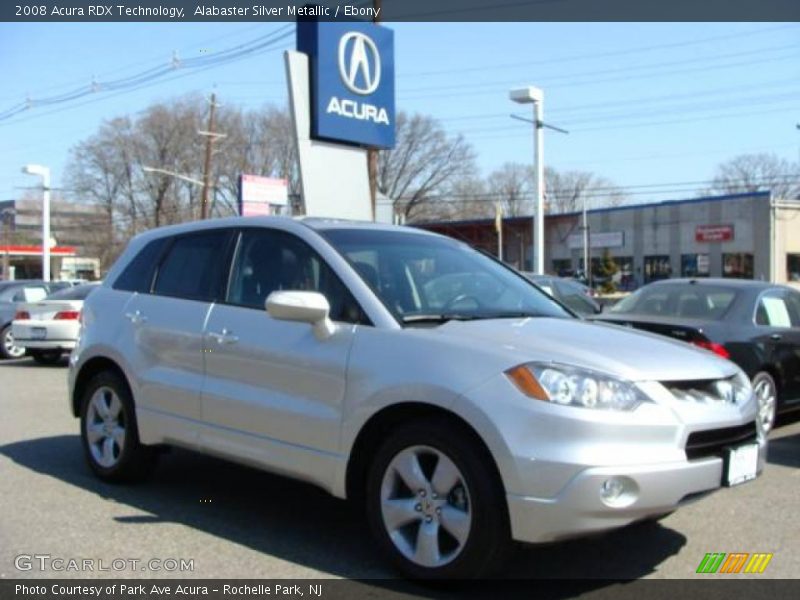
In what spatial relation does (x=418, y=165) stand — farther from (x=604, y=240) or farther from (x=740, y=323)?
(x=740, y=323)

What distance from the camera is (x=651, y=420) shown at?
3684 millimetres

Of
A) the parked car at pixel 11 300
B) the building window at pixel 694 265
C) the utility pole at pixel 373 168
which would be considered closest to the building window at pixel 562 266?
the building window at pixel 694 265

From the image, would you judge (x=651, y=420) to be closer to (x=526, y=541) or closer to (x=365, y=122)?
(x=526, y=541)

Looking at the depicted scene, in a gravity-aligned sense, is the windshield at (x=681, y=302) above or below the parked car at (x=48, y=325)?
above

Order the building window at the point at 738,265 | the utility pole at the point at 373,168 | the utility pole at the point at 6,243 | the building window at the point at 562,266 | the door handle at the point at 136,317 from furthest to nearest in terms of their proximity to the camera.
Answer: the utility pole at the point at 6,243 → the building window at the point at 562,266 → the building window at the point at 738,265 → the utility pole at the point at 373,168 → the door handle at the point at 136,317

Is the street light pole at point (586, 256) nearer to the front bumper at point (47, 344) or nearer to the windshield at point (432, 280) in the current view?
the front bumper at point (47, 344)

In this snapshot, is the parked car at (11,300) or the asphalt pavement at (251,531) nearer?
the asphalt pavement at (251,531)

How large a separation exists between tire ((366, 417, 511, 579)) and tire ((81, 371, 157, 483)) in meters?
2.20

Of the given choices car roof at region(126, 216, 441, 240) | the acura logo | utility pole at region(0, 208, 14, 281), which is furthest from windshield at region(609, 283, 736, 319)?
utility pole at region(0, 208, 14, 281)

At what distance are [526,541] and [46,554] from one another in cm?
258

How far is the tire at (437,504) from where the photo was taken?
12.3 feet

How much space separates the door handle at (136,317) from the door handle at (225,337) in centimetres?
85

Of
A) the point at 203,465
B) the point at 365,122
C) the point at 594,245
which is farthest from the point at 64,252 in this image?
Answer: the point at 203,465

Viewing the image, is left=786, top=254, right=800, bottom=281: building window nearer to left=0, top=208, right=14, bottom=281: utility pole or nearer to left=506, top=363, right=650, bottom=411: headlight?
left=506, top=363, right=650, bottom=411: headlight
